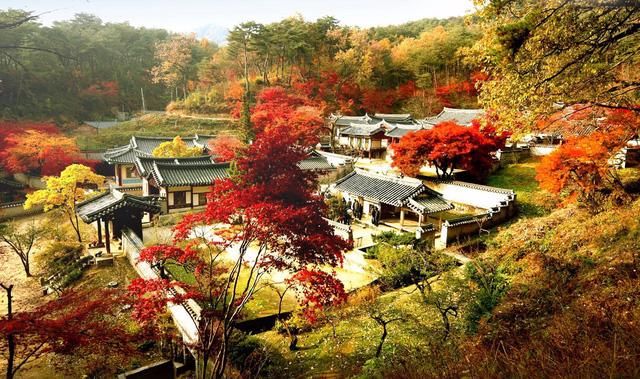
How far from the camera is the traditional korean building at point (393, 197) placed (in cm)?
2089

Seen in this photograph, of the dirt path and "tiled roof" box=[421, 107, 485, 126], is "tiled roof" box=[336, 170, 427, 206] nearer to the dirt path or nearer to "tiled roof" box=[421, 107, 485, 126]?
"tiled roof" box=[421, 107, 485, 126]

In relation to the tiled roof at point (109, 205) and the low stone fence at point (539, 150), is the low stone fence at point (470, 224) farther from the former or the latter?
the tiled roof at point (109, 205)

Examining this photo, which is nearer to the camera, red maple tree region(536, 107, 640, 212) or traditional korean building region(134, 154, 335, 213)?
red maple tree region(536, 107, 640, 212)

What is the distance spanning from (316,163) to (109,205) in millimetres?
18693

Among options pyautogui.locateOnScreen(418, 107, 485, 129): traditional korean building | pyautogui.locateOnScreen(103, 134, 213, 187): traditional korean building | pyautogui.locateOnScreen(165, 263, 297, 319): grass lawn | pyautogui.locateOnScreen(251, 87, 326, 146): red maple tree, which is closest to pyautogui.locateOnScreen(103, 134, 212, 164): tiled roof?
pyautogui.locateOnScreen(103, 134, 213, 187): traditional korean building

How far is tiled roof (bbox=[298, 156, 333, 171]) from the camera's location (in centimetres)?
3244

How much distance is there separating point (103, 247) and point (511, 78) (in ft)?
65.9

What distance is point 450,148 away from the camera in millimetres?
23469

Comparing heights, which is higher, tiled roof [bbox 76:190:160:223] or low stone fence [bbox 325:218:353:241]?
tiled roof [bbox 76:190:160:223]

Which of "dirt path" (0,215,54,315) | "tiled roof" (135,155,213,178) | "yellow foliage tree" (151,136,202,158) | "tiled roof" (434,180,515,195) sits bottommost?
"dirt path" (0,215,54,315)

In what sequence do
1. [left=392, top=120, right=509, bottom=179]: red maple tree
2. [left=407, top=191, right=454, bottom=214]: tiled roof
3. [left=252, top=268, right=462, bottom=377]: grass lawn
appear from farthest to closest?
[left=392, top=120, right=509, bottom=179]: red maple tree, [left=407, top=191, right=454, bottom=214]: tiled roof, [left=252, top=268, right=462, bottom=377]: grass lawn

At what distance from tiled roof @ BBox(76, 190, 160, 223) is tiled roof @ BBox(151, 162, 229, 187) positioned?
496 centimetres

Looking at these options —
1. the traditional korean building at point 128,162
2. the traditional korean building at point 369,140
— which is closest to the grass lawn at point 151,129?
the traditional korean building at point 128,162

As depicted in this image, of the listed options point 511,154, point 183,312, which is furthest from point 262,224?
point 511,154
